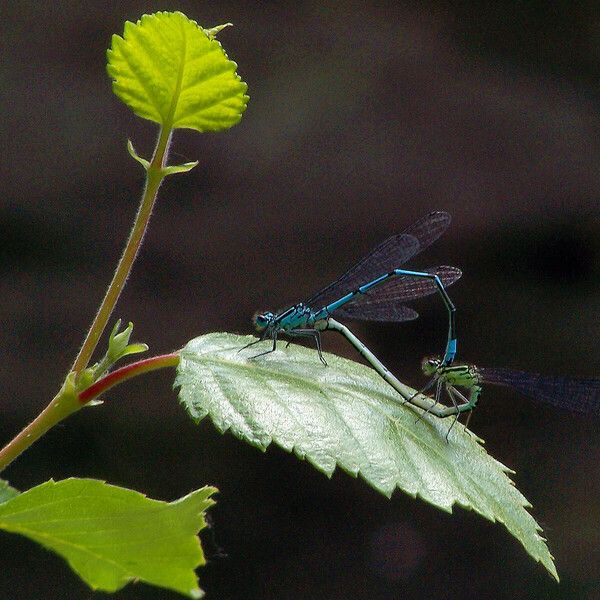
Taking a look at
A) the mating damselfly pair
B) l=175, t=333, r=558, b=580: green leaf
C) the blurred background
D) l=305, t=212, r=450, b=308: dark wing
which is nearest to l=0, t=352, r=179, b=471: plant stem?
l=175, t=333, r=558, b=580: green leaf

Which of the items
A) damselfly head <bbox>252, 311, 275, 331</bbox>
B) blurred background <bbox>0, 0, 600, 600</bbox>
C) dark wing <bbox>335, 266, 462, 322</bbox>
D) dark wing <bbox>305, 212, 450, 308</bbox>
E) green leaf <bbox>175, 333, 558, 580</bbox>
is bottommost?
blurred background <bbox>0, 0, 600, 600</bbox>

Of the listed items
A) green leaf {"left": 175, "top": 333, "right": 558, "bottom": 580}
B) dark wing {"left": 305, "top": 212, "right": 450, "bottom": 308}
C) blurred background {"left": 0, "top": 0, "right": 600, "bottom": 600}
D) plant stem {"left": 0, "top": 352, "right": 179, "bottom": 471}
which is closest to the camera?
plant stem {"left": 0, "top": 352, "right": 179, "bottom": 471}

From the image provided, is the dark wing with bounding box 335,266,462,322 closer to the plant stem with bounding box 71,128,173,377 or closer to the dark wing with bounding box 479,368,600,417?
the dark wing with bounding box 479,368,600,417

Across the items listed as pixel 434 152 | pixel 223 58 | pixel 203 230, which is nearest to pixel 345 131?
pixel 434 152

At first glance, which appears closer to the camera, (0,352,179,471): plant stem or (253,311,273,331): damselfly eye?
(0,352,179,471): plant stem

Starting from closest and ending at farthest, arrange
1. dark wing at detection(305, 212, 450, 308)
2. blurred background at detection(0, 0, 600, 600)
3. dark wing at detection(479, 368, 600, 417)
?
1. dark wing at detection(479, 368, 600, 417)
2. dark wing at detection(305, 212, 450, 308)
3. blurred background at detection(0, 0, 600, 600)

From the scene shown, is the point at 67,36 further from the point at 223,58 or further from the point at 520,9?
the point at 223,58
